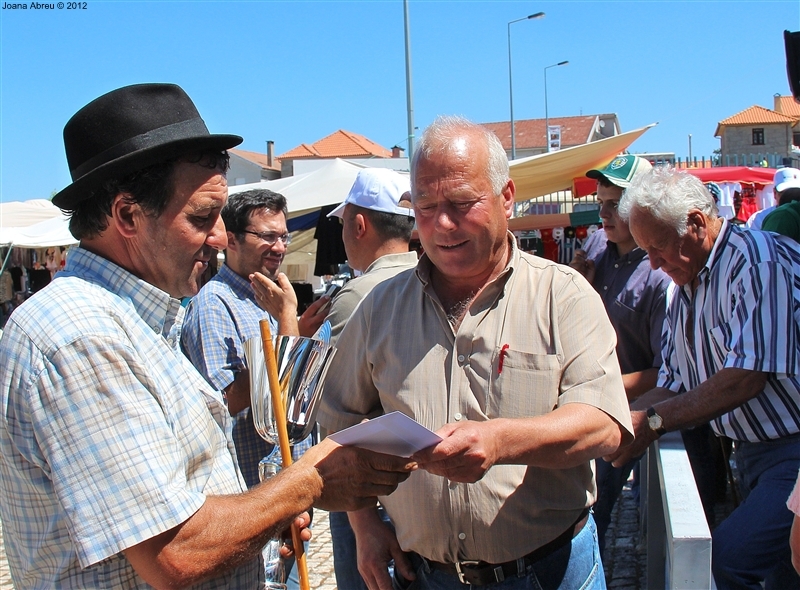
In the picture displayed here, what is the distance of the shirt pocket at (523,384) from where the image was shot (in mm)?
2080

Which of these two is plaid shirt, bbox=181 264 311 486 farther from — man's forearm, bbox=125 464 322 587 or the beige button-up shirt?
man's forearm, bbox=125 464 322 587

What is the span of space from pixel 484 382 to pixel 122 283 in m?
1.05

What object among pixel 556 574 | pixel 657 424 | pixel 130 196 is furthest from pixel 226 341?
pixel 657 424

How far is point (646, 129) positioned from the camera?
949 cm

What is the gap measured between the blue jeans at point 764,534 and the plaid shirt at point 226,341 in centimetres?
189

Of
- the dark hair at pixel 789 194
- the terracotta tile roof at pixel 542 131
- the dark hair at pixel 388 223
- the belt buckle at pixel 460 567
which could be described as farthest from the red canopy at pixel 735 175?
the terracotta tile roof at pixel 542 131

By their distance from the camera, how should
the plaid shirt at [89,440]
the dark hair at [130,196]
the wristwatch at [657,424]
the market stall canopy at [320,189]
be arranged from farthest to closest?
the market stall canopy at [320,189] → the wristwatch at [657,424] → the dark hair at [130,196] → the plaid shirt at [89,440]

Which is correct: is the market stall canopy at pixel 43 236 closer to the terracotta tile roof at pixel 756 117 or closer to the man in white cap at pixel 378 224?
the man in white cap at pixel 378 224

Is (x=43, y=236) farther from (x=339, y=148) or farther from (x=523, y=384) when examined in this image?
(x=339, y=148)


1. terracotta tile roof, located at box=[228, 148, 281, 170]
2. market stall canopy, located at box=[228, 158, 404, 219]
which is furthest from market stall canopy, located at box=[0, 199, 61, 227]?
terracotta tile roof, located at box=[228, 148, 281, 170]

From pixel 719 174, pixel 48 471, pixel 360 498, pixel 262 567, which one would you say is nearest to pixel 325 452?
pixel 360 498

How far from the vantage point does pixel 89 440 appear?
1414 millimetres

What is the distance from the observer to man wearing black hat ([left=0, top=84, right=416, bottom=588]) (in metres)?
1.42

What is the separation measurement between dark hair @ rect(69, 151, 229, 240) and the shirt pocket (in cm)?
105
